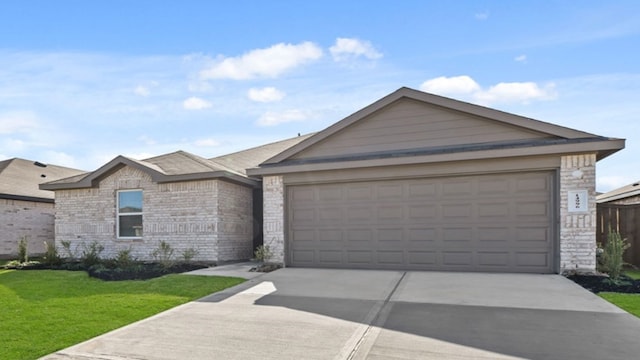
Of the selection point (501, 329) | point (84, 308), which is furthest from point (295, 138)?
point (501, 329)

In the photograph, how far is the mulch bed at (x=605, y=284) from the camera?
7395 millimetres

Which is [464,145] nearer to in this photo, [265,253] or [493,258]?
[493,258]

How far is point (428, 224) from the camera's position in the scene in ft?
32.6

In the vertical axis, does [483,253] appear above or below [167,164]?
below

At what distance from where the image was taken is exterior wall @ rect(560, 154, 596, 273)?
348 inches

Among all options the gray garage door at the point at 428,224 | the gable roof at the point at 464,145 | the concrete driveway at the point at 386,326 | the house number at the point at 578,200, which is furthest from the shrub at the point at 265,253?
the house number at the point at 578,200

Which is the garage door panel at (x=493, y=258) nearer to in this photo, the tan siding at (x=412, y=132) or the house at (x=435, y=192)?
the house at (x=435, y=192)

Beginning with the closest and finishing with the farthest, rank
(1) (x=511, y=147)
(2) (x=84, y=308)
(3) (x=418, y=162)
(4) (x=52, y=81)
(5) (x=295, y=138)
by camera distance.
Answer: (2) (x=84, y=308), (1) (x=511, y=147), (3) (x=418, y=162), (4) (x=52, y=81), (5) (x=295, y=138)

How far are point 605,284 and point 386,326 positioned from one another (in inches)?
210

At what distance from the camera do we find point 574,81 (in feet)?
34.2

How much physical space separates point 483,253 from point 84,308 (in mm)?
8271

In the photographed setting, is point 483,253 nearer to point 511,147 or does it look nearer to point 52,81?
point 511,147

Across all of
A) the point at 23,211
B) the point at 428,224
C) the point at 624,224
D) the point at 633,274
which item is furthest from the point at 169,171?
the point at 624,224

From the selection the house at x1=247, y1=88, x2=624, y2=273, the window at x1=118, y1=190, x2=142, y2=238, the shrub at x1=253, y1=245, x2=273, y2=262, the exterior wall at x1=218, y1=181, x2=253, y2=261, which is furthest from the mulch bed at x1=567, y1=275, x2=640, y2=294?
the window at x1=118, y1=190, x2=142, y2=238
